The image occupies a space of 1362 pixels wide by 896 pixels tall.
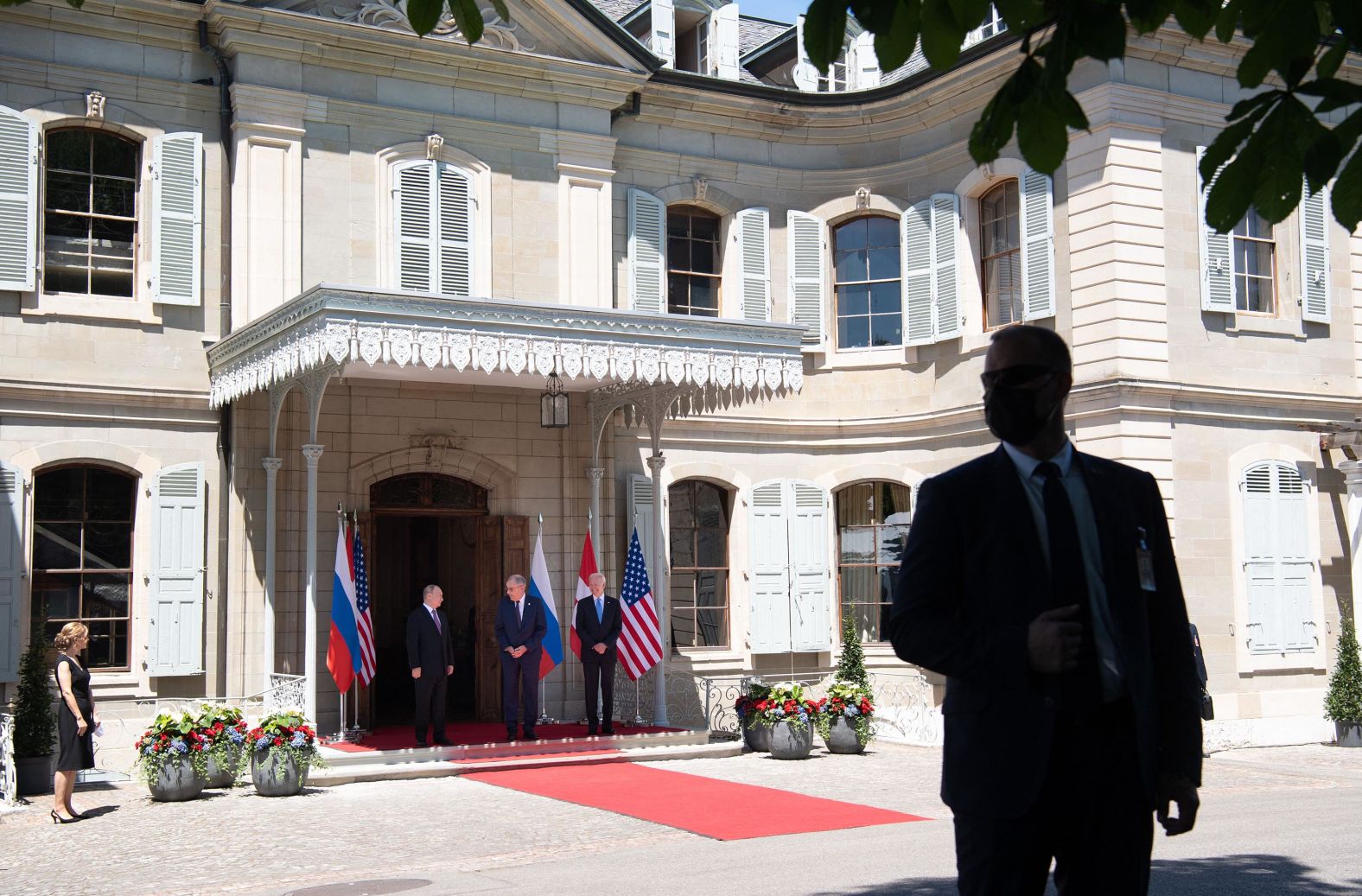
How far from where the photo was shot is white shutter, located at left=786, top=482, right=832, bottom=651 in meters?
18.9

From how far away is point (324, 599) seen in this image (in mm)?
16156

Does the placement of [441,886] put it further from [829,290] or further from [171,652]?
[829,290]

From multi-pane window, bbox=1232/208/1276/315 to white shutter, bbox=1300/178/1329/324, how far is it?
34 centimetres

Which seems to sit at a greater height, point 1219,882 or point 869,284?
point 869,284

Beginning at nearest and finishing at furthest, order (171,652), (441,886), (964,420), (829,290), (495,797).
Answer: (441,886) → (495,797) → (171,652) → (964,420) → (829,290)

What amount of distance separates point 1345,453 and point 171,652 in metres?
13.1

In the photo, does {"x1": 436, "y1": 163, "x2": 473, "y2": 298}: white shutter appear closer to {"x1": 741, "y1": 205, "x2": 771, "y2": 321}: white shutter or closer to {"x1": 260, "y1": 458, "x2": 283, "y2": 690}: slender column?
{"x1": 260, "y1": 458, "x2": 283, "y2": 690}: slender column

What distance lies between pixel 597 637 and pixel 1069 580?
12591 mm

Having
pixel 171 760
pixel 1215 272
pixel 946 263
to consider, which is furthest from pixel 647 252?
pixel 171 760

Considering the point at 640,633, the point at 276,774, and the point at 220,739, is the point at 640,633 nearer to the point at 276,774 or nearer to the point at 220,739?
the point at 276,774

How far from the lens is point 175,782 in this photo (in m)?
12.9

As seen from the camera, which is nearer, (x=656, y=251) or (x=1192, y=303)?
(x=1192, y=303)

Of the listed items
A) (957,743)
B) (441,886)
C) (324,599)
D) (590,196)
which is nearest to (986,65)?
(590,196)

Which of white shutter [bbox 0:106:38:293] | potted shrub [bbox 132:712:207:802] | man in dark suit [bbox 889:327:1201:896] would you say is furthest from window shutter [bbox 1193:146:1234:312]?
man in dark suit [bbox 889:327:1201:896]
